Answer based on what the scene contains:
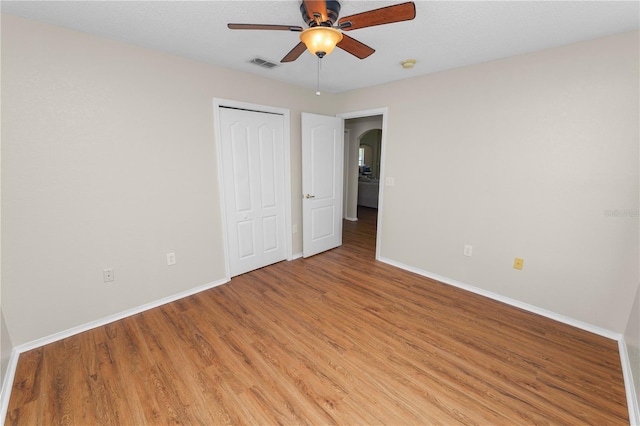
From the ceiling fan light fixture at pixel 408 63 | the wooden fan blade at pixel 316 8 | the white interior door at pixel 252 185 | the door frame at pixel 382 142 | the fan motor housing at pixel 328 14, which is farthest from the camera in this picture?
the door frame at pixel 382 142

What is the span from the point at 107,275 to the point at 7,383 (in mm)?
842

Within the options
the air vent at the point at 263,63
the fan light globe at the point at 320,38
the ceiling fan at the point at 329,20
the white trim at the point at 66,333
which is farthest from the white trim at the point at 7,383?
the air vent at the point at 263,63

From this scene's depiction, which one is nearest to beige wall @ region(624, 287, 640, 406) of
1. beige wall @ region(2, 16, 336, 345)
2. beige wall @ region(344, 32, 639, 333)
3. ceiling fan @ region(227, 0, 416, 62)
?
beige wall @ region(344, 32, 639, 333)

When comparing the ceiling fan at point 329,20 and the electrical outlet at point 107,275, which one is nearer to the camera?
the ceiling fan at point 329,20

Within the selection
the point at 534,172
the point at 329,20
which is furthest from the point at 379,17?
the point at 534,172

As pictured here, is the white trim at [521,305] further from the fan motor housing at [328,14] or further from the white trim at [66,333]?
the fan motor housing at [328,14]

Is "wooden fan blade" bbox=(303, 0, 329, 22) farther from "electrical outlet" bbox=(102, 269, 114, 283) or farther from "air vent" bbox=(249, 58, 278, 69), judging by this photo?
"electrical outlet" bbox=(102, 269, 114, 283)

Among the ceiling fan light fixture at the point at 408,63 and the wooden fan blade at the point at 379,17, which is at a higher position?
the ceiling fan light fixture at the point at 408,63

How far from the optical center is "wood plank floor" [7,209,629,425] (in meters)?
1.55

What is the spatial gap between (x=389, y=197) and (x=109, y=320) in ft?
10.6

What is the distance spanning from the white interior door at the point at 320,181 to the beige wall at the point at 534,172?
90cm

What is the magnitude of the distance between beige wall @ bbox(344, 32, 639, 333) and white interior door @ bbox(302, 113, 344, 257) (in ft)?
2.97

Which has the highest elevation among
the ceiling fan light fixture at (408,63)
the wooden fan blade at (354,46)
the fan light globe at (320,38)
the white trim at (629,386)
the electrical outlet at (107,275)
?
the ceiling fan light fixture at (408,63)

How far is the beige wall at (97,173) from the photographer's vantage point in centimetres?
188
